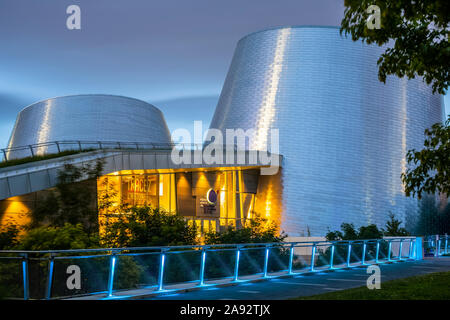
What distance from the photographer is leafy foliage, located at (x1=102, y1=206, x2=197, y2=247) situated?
18.8 metres

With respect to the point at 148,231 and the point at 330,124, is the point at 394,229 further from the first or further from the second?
the point at 148,231

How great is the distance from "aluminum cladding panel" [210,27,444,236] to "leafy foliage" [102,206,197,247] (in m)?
19.4

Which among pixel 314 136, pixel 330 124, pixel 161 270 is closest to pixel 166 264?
pixel 161 270

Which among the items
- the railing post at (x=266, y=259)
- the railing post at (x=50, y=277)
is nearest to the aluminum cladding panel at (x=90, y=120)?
the railing post at (x=266, y=259)

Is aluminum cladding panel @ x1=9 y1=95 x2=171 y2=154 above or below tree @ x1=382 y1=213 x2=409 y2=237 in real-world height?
above

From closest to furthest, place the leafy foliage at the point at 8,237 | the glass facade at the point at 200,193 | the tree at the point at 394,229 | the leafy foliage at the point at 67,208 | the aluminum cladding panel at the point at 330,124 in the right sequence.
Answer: the leafy foliage at the point at 8,237
the leafy foliage at the point at 67,208
the glass facade at the point at 200,193
the tree at the point at 394,229
the aluminum cladding panel at the point at 330,124

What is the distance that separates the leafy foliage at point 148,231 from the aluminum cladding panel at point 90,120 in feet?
87.1

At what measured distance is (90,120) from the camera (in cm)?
4550

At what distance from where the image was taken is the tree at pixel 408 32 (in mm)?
7797

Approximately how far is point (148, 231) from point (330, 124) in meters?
22.9

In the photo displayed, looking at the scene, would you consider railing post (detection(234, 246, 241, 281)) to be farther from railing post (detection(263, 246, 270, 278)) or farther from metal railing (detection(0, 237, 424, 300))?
railing post (detection(263, 246, 270, 278))

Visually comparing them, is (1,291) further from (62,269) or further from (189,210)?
(189,210)

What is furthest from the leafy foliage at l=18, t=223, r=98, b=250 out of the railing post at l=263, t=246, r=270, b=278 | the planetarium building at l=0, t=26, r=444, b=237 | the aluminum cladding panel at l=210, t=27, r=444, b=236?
the aluminum cladding panel at l=210, t=27, r=444, b=236

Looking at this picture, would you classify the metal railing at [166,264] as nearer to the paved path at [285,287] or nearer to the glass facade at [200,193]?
the paved path at [285,287]
